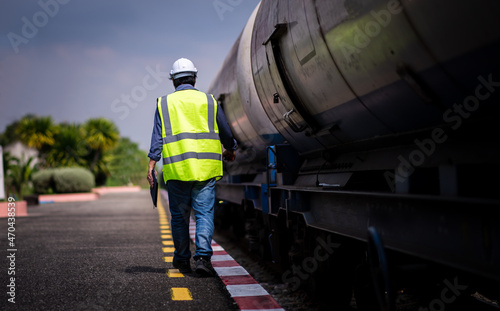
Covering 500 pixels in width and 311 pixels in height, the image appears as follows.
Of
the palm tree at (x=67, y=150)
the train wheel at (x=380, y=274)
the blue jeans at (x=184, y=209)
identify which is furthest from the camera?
the palm tree at (x=67, y=150)

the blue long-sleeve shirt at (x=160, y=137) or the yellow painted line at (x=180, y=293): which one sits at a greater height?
the blue long-sleeve shirt at (x=160, y=137)

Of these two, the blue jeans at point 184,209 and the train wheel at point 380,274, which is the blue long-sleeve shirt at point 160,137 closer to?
the blue jeans at point 184,209

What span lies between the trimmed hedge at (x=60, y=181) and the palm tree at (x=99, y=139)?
14211 mm

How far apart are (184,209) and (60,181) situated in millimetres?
31323

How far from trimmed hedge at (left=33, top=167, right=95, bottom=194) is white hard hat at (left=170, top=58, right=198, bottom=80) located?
31293 mm

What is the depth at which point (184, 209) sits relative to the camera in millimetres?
5582

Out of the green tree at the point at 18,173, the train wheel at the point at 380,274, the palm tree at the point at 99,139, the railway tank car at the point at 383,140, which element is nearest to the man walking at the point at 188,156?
the railway tank car at the point at 383,140

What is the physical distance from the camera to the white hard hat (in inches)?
222

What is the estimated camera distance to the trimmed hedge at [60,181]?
34719 mm

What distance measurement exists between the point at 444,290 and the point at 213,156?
8.36 feet

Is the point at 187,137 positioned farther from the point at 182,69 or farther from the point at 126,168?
the point at 126,168

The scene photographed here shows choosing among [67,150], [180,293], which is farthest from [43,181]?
[180,293]

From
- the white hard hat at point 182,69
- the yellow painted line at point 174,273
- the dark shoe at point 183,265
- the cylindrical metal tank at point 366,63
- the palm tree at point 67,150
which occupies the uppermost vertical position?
the palm tree at point 67,150

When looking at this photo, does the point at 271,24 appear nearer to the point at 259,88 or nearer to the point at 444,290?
the point at 259,88
